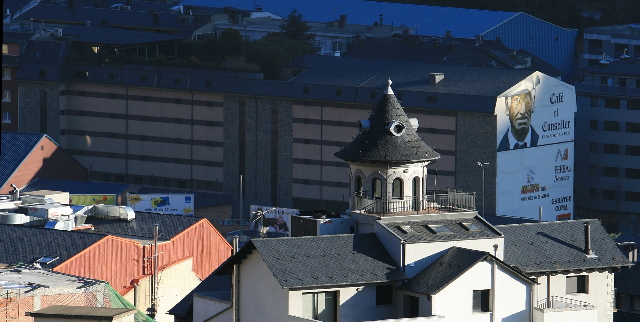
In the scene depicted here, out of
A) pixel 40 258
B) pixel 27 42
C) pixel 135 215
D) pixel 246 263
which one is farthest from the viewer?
pixel 27 42

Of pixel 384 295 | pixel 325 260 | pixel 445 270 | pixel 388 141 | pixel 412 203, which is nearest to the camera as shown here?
pixel 325 260

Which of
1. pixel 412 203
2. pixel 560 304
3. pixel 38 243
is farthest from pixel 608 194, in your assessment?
pixel 412 203

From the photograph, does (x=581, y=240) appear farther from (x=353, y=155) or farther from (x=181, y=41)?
(x=181, y=41)

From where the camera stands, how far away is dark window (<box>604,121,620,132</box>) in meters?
175

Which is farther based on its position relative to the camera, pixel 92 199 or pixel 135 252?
pixel 92 199

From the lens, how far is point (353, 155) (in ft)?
226

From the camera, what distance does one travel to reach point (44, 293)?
60.4m

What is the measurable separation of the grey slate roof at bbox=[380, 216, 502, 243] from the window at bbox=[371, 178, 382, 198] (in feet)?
4.64

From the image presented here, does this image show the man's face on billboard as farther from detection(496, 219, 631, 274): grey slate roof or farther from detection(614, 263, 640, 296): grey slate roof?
detection(496, 219, 631, 274): grey slate roof

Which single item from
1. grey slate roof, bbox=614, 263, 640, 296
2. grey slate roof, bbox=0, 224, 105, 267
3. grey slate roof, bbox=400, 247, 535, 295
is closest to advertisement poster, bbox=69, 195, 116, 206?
grey slate roof, bbox=614, 263, 640, 296

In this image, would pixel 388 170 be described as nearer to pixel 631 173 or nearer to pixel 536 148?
pixel 536 148

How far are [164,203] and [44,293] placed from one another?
8675 cm

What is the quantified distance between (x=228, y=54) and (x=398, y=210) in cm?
13022

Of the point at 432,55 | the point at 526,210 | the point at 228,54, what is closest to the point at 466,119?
the point at 526,210
